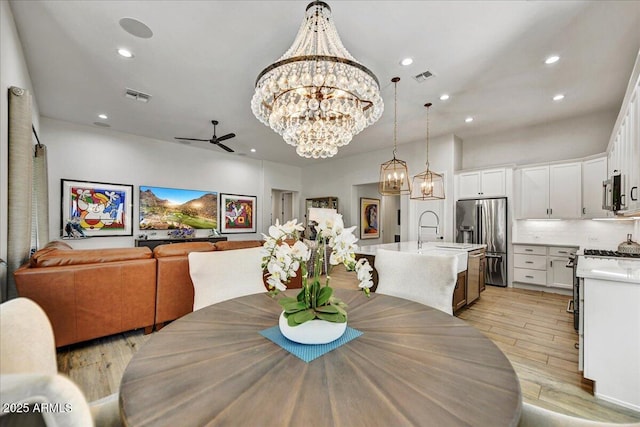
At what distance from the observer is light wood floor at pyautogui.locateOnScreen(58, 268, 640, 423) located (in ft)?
6.03

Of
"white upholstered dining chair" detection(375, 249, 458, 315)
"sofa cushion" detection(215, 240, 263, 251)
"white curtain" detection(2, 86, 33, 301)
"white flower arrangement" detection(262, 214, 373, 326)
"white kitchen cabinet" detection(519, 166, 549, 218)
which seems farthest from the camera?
"white kitchen cabinet" detection(519, 166, 549, 218)

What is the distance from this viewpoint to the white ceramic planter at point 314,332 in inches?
40.9

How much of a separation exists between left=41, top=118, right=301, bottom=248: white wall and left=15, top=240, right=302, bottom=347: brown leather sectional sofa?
3.24 m

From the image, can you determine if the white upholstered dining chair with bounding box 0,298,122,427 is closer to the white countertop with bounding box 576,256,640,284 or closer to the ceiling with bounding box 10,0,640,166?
the ceiling with bounding box 10,0,640,166

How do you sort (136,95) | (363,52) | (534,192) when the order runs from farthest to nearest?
(534,192) < (136,95) < (363,52)

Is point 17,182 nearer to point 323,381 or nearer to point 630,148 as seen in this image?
point 323,381

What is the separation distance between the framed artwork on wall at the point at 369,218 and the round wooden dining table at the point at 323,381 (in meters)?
6.38

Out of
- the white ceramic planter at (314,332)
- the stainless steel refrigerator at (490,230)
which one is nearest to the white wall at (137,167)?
the stainless steel refrigerator at (490,230)

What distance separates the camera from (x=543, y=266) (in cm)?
455

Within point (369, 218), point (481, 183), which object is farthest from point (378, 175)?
point (481, 183)

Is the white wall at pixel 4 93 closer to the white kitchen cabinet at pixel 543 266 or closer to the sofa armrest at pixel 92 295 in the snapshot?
the sofa armrest at pixel 92 295

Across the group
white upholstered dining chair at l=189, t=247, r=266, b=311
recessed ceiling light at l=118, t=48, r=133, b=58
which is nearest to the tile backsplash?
white upholstered dining chair at l=189, t=247, r=266, b=311

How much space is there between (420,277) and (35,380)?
6.04ft

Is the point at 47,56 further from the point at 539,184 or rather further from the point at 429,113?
the point at 539,184
